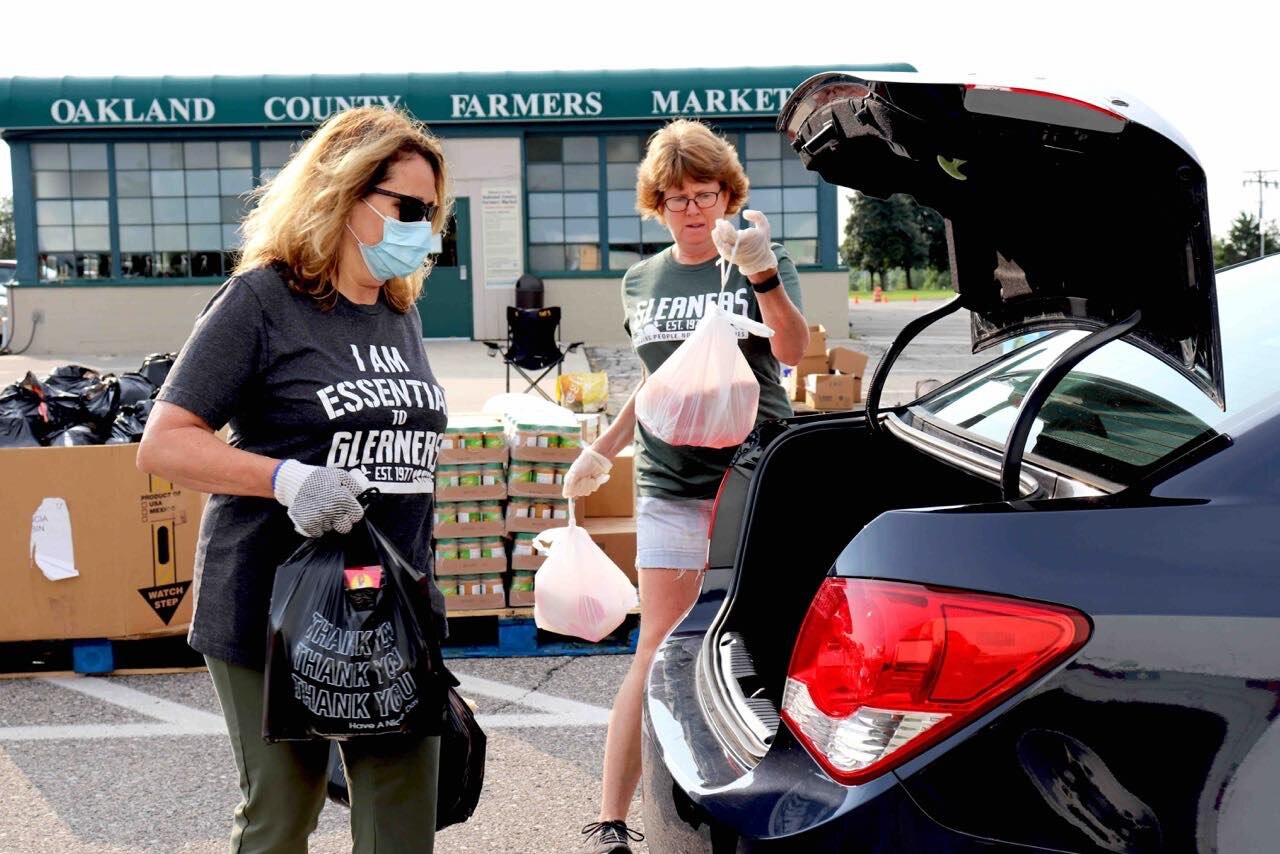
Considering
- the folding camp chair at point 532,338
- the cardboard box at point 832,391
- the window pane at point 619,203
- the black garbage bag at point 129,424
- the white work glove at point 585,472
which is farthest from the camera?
the window pane at point 619,203

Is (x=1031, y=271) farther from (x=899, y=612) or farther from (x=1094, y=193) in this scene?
(x=899, y=612)

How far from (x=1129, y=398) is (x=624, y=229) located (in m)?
17.7

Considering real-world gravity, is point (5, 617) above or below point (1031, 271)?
below

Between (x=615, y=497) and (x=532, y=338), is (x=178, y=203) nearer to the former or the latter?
(x=532, y=338)

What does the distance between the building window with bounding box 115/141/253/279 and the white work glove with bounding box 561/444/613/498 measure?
16.7 meters

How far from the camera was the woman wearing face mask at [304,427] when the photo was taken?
7.18 feet

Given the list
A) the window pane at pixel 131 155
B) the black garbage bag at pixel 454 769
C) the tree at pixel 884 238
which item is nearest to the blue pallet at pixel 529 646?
the black garbage bag at pixel 454 769

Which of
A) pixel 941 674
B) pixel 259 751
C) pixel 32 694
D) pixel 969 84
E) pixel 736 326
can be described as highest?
pixel 969 84

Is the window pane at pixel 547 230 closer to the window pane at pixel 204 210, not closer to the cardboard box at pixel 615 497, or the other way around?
the window pane at pixel 204 210

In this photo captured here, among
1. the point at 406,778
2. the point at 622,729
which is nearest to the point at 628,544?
the point at 622,729

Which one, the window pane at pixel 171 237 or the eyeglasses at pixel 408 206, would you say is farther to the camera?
the window pane at pixel 171 237

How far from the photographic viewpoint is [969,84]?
1.77 m

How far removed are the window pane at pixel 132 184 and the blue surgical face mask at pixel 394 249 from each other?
18508 millimetres

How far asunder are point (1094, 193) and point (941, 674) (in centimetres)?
75
